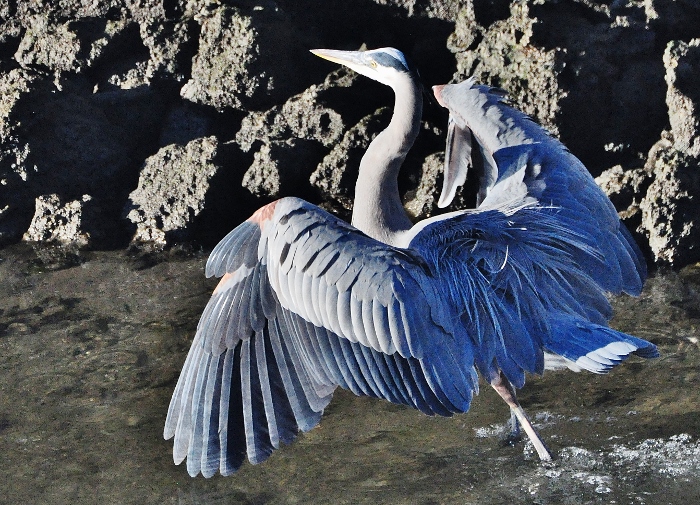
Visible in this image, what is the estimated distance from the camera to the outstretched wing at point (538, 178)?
17.4ft

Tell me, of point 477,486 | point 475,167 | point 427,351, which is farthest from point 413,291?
point 475,167

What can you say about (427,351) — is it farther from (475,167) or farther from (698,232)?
(698,232)

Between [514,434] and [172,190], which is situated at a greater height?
[172,190]

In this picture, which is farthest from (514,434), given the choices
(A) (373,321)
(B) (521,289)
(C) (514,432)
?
(A) (373,321)

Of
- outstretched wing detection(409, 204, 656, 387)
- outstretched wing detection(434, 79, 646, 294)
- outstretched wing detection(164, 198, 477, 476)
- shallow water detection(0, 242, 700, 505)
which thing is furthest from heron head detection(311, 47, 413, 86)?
shallow water detection(0, 242, 700, 505)

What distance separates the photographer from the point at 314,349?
14.0 ft

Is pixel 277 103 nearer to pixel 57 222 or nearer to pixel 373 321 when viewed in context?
pixel 57 222

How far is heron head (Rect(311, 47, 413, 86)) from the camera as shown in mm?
5641

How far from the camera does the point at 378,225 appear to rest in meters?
5.60

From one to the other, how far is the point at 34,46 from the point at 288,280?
189 inches

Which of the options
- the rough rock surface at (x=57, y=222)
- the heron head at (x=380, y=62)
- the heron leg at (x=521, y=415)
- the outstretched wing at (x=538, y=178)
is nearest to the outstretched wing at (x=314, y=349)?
the heron leg at (x=521, y=415)

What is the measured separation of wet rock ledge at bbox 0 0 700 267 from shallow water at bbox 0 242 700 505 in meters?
0.92

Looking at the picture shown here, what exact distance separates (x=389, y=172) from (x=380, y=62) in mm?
645

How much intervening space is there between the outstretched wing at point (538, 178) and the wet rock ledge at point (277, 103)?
1.12 meters
